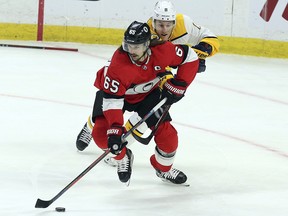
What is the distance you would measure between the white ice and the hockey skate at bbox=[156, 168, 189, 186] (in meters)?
0.04

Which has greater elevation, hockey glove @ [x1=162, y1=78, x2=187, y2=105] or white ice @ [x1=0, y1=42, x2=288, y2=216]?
hockey glove @ [x1=162, y1=78, x2=187, y2=105]

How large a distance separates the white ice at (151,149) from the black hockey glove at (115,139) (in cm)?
23

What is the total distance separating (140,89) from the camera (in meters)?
3.63

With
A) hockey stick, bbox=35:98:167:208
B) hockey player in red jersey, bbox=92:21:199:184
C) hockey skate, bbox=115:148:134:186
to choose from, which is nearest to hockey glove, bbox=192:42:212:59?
hockey player in red jersey, bbox=92:21:199:184

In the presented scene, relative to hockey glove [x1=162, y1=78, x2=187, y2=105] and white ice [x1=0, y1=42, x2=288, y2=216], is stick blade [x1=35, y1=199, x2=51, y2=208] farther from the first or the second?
hockey glove [x1=162, y1=78, x2=187, y2=105]


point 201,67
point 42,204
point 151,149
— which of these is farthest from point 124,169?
point 151,149

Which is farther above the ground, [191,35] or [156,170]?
[191,35]

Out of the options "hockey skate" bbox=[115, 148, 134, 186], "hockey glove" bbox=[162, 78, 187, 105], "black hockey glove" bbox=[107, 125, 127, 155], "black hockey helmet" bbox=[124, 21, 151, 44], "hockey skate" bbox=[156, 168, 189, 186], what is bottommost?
"hockey skate" bbox=[156, 168, 189, 186]

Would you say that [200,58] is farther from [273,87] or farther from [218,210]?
[273,87]

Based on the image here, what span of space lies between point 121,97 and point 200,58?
806 mm

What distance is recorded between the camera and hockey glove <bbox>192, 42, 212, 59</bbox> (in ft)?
13.3

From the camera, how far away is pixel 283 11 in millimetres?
7527

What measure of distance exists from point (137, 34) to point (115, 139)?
0.46 meters

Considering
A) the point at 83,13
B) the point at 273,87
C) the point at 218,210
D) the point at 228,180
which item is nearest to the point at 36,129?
the point at 228,180
